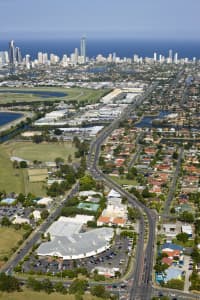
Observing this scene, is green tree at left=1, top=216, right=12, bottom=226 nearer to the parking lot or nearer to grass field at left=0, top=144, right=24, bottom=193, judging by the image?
the parking lot

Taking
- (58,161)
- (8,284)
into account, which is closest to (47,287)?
(8,284)

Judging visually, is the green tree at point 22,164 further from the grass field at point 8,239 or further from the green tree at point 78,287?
the green tree at point 78,287

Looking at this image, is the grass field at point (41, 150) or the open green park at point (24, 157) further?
the grass field at point (41, 150)

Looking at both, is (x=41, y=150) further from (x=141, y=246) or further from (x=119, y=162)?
(x=141, y=246)

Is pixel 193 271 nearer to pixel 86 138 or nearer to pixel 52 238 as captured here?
pixel 52 238

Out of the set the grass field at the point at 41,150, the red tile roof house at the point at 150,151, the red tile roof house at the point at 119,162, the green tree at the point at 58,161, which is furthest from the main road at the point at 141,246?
the red tile roof house at the point at 150,151

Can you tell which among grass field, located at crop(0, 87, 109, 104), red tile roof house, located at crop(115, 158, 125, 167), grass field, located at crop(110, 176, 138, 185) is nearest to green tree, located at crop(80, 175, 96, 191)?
grass field, located at crop(110, 176, 138, 185)

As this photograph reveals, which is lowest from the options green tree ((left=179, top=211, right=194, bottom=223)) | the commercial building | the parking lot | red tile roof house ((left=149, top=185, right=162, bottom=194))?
the parking lot
